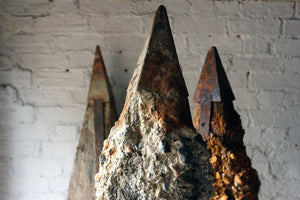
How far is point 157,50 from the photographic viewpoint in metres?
0.44

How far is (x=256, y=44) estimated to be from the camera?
1087 mm

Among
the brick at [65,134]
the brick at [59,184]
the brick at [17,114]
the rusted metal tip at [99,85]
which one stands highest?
the rusted metal tip at [99,85]

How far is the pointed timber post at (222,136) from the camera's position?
56 centimetres

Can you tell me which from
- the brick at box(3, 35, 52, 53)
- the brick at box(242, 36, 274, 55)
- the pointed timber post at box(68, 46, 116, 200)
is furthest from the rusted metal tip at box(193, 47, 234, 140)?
the brick at box(3, 35, 52, 53)

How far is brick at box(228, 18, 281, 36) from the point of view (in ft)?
3.55

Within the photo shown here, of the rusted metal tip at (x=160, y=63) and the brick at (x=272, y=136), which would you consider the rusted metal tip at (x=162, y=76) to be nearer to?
the rusted metal tip at (x=160, y=63)

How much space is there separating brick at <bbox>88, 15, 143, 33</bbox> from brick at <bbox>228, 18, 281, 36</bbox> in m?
0.42

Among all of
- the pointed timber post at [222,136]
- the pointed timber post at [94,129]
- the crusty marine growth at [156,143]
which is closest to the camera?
the crusty marine growth at [156,143]

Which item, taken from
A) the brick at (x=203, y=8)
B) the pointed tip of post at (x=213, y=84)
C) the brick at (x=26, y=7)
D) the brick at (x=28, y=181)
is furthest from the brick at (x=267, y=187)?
the brick at (x=26, y=7)

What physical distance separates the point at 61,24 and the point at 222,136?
89 cm

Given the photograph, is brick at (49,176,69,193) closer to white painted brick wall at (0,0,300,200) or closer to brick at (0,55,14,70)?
white painted brick wall at (0,0,300,200)

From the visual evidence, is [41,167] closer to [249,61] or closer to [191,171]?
[191,171]

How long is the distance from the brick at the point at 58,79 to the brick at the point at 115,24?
231 mm

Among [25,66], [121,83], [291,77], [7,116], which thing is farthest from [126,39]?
[291,77]
